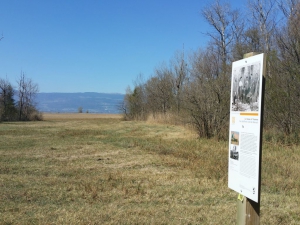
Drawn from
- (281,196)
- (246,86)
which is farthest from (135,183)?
(246,86)

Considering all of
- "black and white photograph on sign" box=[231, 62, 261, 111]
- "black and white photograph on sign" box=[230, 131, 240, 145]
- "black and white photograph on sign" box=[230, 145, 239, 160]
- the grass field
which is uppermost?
"black and white photograph on sign" box=[231, 62, 261, 111]

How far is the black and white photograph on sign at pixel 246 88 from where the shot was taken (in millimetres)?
2535

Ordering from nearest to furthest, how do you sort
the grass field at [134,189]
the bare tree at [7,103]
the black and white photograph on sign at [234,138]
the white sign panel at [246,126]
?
the white sign panel at [246,126] < the black and white photograph on sign at [234,138] < the grass field at [134,189] < the bare tree at [7,103]

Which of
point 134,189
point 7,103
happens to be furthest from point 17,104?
point 134,189

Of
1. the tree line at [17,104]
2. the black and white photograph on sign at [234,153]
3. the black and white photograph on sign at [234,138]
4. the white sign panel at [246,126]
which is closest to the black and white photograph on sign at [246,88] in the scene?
the white sign panel at [246,126]

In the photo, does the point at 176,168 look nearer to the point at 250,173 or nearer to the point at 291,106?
the point at 250,173

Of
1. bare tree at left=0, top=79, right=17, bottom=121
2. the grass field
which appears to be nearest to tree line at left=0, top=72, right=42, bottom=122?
bare tree at left=0, top=79, right=17, bottom=121

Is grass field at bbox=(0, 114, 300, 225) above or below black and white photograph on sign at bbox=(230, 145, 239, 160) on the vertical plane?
below

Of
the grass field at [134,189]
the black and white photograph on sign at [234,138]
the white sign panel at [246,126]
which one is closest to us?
the white sign panel at [246,126]

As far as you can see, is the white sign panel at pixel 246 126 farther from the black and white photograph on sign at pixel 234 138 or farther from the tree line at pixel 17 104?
the tree line at pixel 17 104

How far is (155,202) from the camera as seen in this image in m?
4.97

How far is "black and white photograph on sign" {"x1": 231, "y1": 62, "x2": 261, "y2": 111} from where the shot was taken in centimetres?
254

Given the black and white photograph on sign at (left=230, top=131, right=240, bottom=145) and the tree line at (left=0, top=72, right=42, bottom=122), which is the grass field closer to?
the black and white photograph on sign at (left=230, top=131, right=240, bottom=145)

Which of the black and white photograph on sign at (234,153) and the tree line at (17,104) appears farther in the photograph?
the tree line at (17,104)
